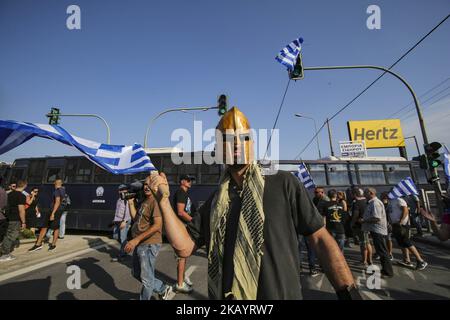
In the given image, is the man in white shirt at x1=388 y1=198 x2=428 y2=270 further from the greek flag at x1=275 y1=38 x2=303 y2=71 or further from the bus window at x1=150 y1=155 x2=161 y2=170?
the bus window at x1=150 y1=155 x2=161 y2=170

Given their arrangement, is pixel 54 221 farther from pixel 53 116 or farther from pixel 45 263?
pixel 53 116

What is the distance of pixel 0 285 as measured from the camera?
4.85m

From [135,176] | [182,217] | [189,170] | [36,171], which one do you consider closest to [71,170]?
[36,171]

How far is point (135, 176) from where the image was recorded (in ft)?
33.8

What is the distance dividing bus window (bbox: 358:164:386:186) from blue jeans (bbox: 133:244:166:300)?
1103 cm

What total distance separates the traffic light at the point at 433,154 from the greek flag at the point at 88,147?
34.3 feet

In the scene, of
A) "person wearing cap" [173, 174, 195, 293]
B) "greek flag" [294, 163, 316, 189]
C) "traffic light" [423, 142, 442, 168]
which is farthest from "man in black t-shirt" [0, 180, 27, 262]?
"traffic light" [423, 142, 442, 168]

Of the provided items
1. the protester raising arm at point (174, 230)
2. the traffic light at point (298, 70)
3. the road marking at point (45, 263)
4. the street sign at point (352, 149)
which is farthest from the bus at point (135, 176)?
the street sign at point (352, 149)

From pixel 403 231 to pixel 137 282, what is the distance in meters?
6.96

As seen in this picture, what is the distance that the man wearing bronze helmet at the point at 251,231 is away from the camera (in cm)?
124

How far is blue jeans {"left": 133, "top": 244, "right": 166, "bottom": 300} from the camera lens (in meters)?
3.42

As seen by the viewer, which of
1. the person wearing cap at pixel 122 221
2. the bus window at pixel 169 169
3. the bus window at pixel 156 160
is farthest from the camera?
the bus window at pixel 156 160

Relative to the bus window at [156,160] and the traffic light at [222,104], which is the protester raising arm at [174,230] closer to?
the bus window at [156,160]
